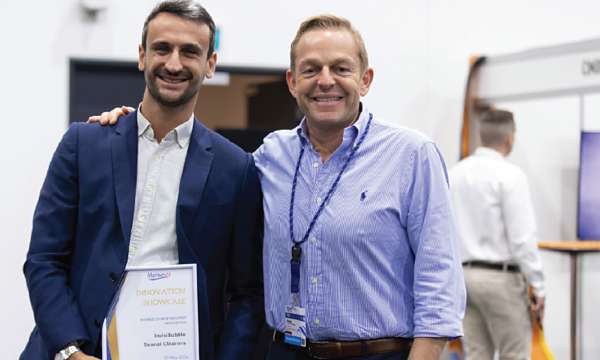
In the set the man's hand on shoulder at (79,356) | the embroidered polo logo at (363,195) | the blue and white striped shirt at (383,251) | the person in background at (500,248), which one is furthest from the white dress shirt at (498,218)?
the man's hand on shoulder at (79,356)

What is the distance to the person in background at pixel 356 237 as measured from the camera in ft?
7.02

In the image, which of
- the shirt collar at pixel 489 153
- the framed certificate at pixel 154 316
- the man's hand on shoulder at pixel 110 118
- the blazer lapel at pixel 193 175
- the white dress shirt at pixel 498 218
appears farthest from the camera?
the shirt collar at pixel 489 153

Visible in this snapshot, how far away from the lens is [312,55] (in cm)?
219

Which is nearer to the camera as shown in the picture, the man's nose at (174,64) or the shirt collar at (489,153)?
the man's nose at (174,64)

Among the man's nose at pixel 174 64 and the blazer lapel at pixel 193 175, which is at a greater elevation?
the man's nose at pixel 174 64

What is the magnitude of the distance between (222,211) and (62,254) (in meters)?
0.41

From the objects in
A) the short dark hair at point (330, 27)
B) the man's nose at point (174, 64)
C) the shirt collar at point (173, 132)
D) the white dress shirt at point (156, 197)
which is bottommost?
the white dress shirt at point (156, 197)

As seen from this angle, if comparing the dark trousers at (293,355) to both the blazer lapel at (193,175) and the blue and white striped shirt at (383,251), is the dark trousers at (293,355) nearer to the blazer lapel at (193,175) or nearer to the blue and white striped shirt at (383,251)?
the blue and white striped shirt at (383,251)

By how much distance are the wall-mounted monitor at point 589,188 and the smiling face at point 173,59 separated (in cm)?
439

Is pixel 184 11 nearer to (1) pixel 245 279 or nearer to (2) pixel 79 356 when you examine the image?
(1) pixel 245 279

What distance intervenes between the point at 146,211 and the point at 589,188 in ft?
14.9

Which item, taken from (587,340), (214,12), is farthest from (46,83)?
(587,340)

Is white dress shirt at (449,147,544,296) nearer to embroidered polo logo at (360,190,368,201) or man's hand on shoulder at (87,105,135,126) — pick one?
embroidered polo logo at (360,190,368,201)

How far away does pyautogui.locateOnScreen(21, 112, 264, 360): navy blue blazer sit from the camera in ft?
6.83
